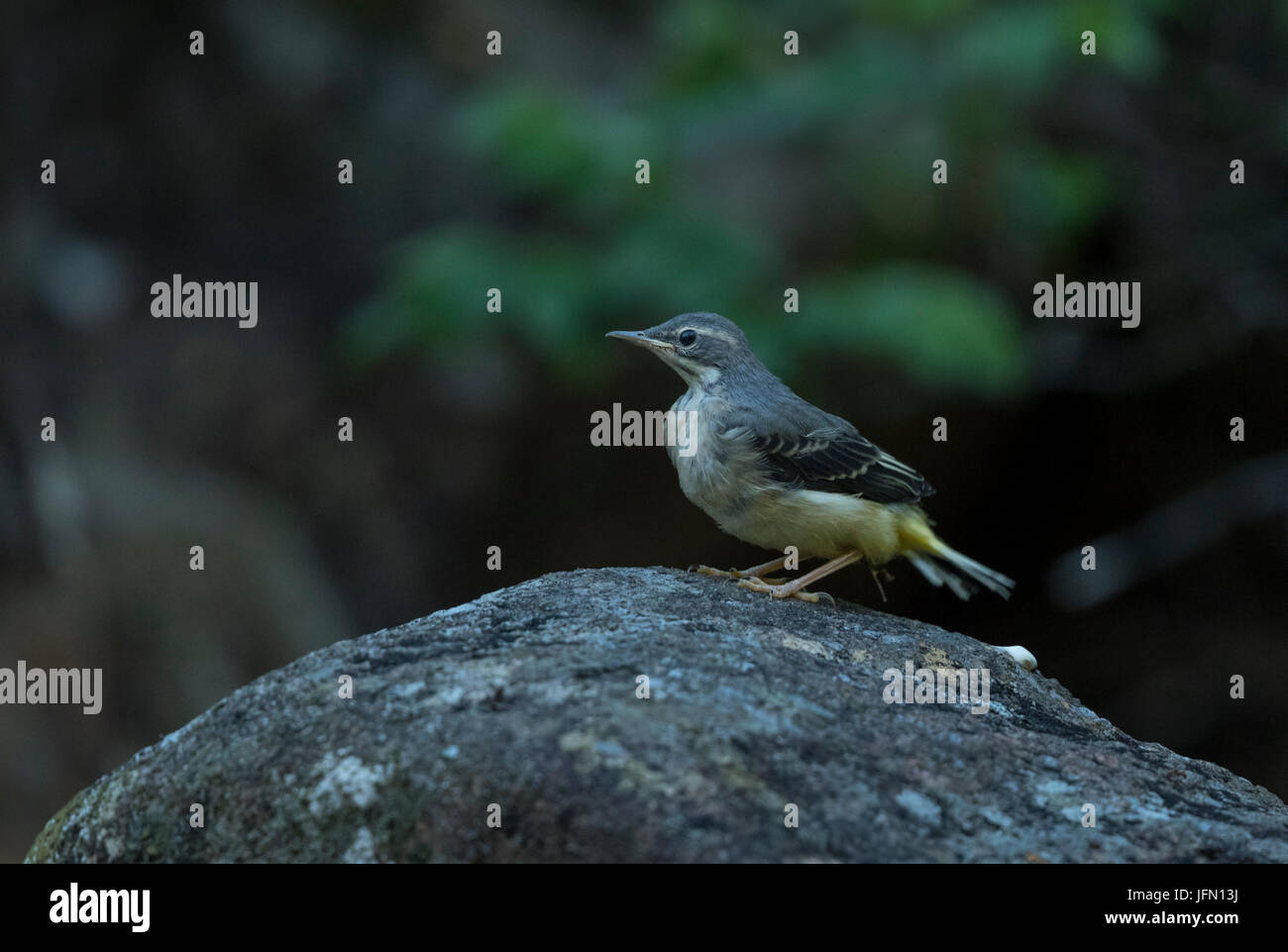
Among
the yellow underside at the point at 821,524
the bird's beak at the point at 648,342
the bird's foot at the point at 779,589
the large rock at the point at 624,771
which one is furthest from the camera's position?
the bird's beak at the point at 648,342

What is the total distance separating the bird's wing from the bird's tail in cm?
19

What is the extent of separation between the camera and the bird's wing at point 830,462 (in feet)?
22.2

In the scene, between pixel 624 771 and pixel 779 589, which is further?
pixel 779 589

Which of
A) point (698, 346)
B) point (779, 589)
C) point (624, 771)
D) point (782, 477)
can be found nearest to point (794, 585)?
point (779, 589)

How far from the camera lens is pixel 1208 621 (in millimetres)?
12766

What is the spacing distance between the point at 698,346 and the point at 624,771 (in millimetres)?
3757

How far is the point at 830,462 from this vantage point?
691 centimetres

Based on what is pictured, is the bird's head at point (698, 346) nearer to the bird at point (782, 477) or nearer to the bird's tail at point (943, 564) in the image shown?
the bird at point (782, 477)

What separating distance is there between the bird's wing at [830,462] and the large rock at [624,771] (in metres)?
1.61

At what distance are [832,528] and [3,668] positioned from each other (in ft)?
24.7

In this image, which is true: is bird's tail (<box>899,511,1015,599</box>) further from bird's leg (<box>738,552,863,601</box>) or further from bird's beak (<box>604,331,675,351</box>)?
bird's beak (<box>604,331,675,351</box>)

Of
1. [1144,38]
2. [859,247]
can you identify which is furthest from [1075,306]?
[1144,38]

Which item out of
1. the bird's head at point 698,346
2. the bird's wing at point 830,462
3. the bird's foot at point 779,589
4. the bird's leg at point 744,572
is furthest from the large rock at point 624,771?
the bird's head at point 698,346

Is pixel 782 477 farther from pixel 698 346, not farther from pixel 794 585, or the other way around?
pixel 698 346
